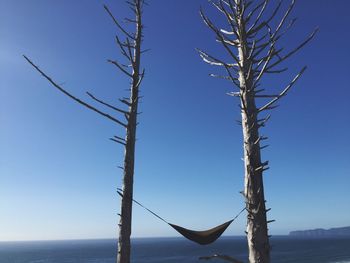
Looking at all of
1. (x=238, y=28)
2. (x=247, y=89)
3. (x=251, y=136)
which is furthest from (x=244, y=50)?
(x=251, y=136)

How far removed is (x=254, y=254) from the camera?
4.05m

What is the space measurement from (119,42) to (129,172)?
2700 mm

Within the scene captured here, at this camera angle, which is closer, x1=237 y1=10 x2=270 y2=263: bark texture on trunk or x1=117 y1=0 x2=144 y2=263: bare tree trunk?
x1=237 y1=10 x2=270 y2=263: bark texture on trunk

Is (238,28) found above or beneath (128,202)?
above

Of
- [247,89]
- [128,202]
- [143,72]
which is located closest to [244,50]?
[247,89]

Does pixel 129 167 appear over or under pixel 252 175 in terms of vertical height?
over

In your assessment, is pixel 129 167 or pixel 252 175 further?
Answer: pixel 129 167

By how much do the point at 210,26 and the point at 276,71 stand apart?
109 centimetres

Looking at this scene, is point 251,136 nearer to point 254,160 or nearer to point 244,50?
point 254,160

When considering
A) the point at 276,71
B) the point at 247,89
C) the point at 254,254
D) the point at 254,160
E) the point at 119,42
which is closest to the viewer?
the point at 254,254

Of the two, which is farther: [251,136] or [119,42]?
[119,42]

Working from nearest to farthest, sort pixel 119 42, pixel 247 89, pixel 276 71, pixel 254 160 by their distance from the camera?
pixel 254 160, pixel 247 89, pixel 276 71, pixel 119 42

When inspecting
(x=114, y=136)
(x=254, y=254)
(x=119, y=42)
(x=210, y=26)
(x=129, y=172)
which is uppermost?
(x=119, y=42)

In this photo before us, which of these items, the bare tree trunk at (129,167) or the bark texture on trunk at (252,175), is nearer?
the bark texture on trunk at (252,175)
